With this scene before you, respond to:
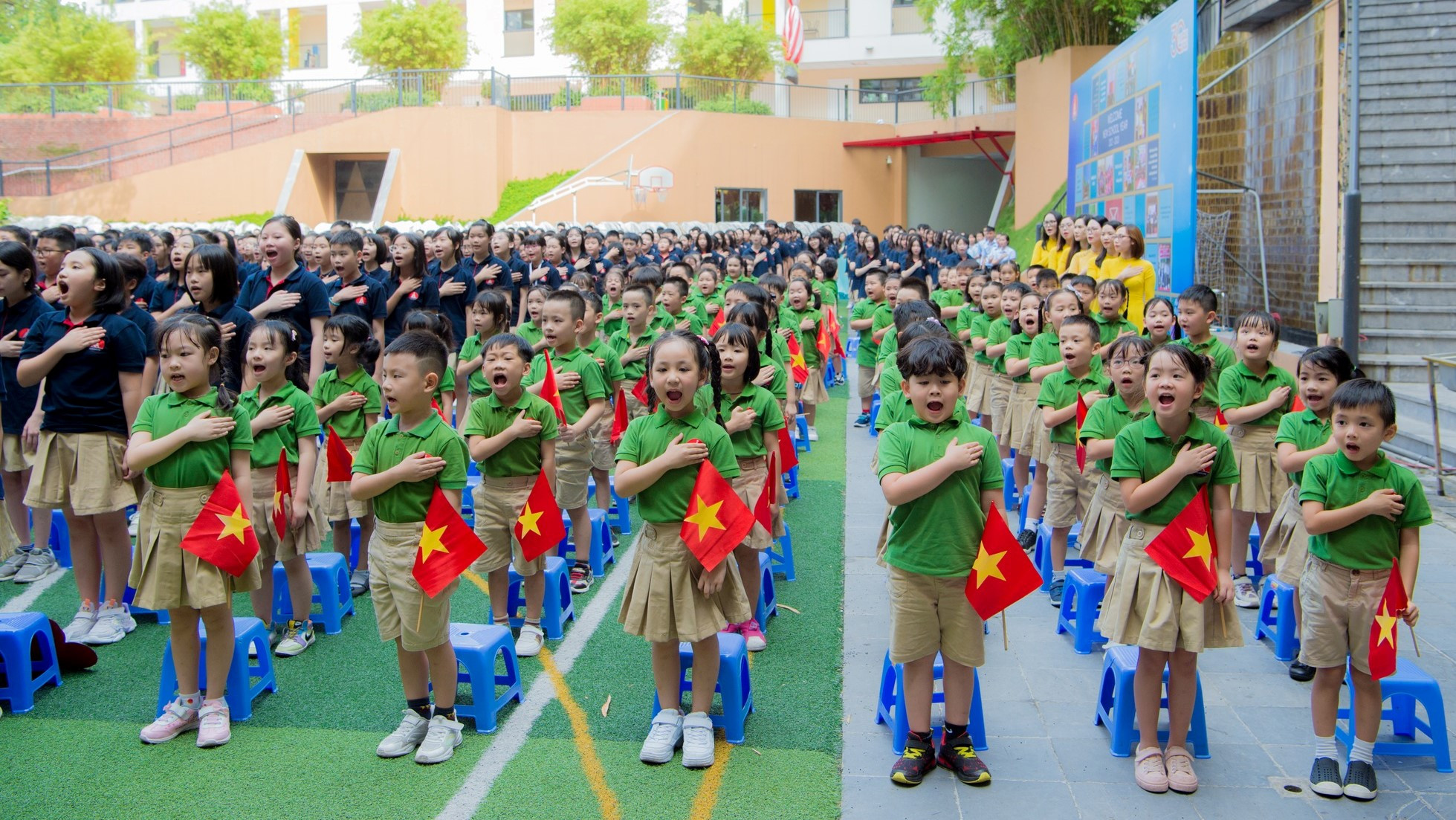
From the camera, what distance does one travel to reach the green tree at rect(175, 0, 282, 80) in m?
38.8

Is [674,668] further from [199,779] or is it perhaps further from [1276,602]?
[1276,602]

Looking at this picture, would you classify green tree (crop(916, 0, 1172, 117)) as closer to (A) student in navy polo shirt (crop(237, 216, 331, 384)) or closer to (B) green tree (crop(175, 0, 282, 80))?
(A) student in navy polo shirt (crop(237, 216, 331, 384))

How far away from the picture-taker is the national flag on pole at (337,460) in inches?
201

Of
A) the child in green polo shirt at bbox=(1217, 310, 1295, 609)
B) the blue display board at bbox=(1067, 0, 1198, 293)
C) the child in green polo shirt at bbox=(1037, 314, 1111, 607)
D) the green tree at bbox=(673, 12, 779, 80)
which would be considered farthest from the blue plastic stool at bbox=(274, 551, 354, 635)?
the green tree at bbox=(673, 12, 779, 80)

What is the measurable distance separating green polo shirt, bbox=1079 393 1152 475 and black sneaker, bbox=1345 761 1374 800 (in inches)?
55.8

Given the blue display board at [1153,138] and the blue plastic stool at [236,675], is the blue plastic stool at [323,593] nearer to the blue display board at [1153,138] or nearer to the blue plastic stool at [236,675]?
the blue plastic stool at [236,675]

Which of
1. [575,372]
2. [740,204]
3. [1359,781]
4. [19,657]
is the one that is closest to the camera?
[1359,781]

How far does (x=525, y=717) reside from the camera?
4746mm

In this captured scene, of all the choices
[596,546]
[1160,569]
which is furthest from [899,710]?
[596,546]

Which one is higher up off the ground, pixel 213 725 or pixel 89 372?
pixel 89 372

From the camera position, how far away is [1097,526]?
5191 millimetres

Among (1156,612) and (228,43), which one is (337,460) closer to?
(1156,612)

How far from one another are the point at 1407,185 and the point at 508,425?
10581mm

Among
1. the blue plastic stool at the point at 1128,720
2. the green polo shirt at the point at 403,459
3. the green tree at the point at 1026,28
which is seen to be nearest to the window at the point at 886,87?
the green tree at the point at 1026,28
